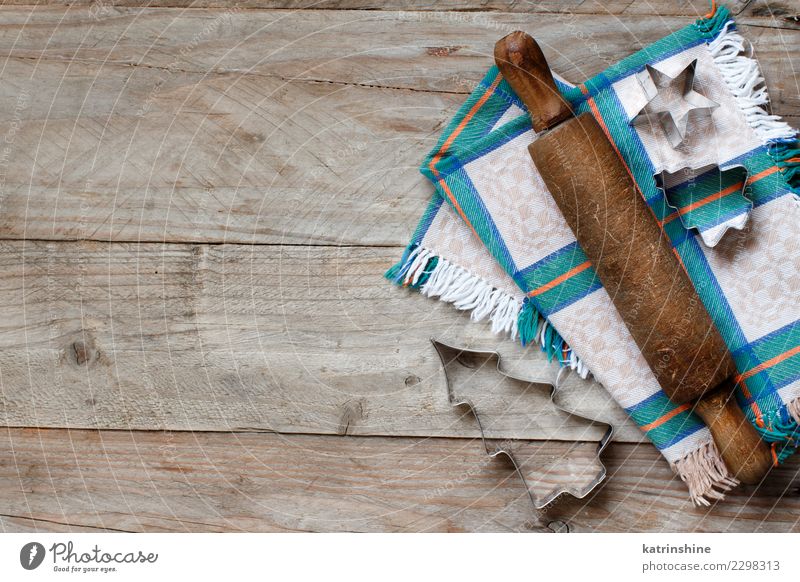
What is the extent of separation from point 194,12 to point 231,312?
10.1 inches

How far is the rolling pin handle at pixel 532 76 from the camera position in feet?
1.71

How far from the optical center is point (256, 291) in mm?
598

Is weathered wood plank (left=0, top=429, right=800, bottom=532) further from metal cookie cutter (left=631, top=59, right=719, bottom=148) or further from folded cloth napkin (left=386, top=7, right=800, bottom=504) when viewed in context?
metal cookie cutter (left=631, top=59, right=719, bottom=148)

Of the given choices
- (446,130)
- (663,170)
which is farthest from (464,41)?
(663,170)

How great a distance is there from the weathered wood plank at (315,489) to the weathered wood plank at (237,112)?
0.18m

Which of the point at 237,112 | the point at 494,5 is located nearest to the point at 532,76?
the point at 494,5

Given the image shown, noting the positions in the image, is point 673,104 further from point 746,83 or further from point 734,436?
point 734,436

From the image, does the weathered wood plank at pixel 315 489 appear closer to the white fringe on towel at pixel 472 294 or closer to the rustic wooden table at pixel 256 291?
the rustic wooden table at pixel 256 291

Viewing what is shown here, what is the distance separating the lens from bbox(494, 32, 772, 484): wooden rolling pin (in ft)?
1.72

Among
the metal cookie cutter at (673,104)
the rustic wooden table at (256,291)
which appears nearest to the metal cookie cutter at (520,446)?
the rustic wooden table at (256,291)

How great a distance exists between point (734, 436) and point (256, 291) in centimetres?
40

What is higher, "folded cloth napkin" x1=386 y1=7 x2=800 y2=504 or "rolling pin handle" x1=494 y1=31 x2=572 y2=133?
"rolling pin handle" x1=494 y1=31 x2=572 y2=133

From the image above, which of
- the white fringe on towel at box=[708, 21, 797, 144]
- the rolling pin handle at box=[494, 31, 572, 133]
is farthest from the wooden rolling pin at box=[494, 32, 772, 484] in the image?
the white fringe on towel at box=[708, 21, 797, 144]

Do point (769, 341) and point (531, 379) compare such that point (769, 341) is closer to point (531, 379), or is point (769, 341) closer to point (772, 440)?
point (772, 440)
